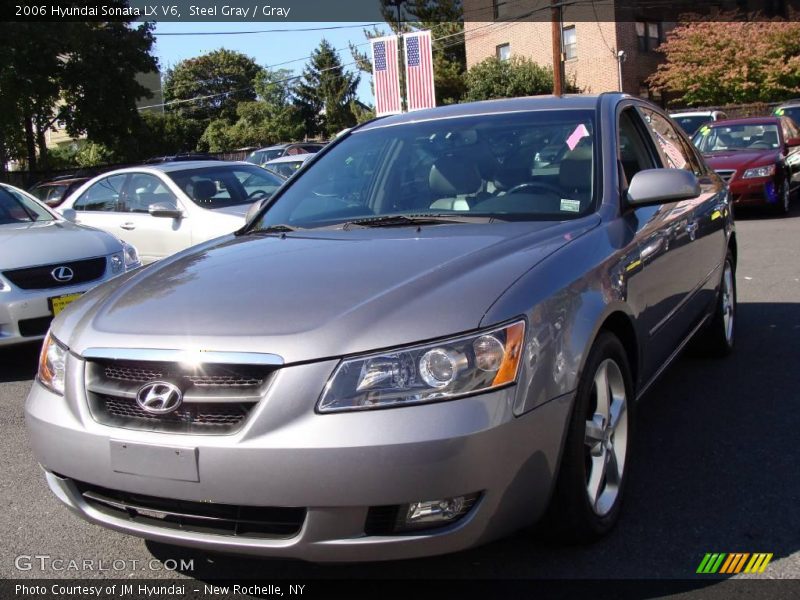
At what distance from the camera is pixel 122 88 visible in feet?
111

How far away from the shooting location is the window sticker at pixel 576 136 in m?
3.82

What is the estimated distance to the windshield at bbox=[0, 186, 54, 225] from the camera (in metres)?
7.27

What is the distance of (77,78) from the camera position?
3288 cm

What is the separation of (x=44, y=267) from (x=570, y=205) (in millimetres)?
4240

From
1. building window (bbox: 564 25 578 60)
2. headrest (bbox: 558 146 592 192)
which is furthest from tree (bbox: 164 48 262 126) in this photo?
headrest (bbox: 558 146 592 192)

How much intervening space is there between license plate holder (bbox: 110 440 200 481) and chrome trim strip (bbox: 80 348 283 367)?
0.84 ft

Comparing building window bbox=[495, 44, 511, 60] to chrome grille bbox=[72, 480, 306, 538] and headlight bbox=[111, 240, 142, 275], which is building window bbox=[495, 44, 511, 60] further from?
chrome grille bbox=[72, 480, 306, 538]

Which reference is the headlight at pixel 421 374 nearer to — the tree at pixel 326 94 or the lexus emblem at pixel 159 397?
the lexus emblem at pixel 159 397

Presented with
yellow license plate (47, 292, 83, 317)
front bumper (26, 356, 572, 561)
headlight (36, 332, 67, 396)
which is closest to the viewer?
front bumper (26, 356, 572, 561)

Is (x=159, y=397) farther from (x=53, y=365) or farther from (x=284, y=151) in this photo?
(x=284, y=151)

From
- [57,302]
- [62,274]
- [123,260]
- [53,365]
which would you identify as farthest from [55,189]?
[53,365]

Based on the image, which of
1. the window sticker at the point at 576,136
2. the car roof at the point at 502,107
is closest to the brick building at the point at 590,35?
the car roof at the point at 502,107

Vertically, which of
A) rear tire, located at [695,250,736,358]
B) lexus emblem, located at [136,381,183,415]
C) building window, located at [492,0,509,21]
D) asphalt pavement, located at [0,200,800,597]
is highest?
building window, located at [492,0,509,21]

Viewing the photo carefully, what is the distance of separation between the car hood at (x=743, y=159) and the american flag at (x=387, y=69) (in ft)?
52.9
